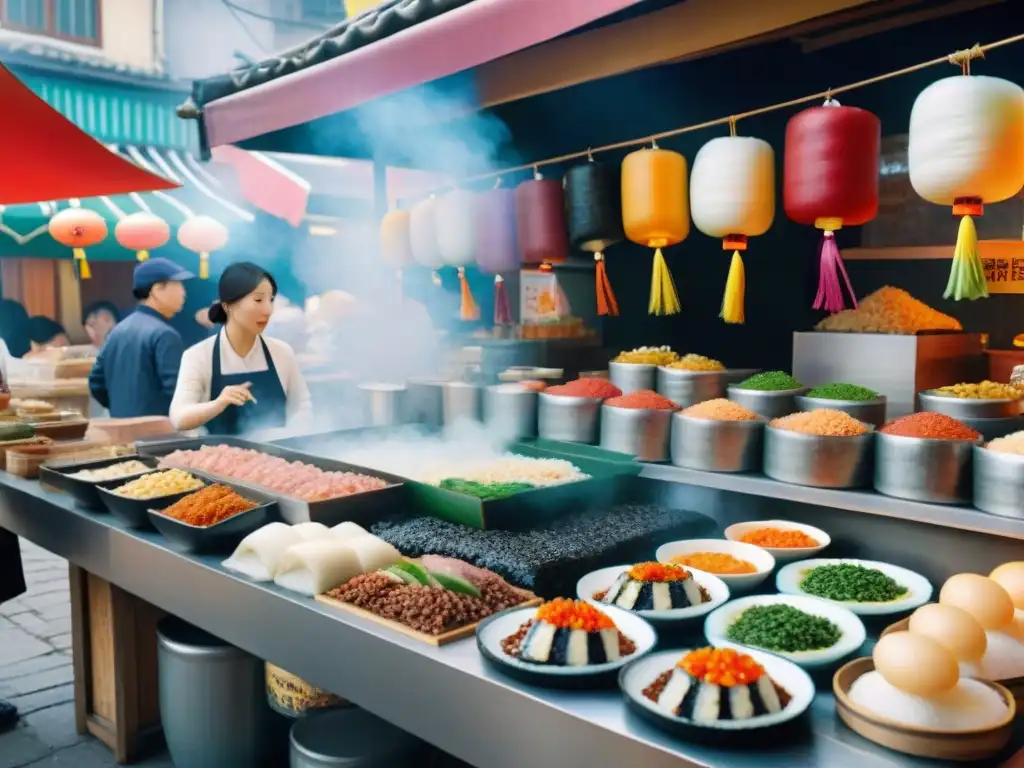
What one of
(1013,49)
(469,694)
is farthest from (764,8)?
(1013,49)

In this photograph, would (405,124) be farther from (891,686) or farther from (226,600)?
(891,686)

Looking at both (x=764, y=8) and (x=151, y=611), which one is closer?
(x=764, y=8)

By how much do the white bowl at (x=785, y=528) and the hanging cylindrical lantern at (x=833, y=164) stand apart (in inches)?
39.6

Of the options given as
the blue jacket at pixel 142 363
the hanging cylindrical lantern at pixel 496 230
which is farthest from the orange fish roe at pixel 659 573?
the blue jacket at pixel 142 363

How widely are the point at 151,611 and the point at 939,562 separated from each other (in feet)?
9.63

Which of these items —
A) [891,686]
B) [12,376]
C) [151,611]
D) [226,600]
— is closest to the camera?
[891,686]

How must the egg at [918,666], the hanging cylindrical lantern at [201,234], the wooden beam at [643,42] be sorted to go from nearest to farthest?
1. the egg at [918,666]
2. the wooden beam at [643,42]
3. the hanging cylindrical lantern at [201,234]

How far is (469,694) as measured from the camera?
1862mm

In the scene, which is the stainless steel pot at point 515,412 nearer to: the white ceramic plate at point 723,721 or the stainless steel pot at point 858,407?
the stainless steel pot at point 858,407

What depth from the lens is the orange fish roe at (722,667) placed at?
160 centimetres

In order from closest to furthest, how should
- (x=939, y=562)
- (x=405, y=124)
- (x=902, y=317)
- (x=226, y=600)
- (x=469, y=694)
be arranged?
(x=469, y=694), (x=939, y=562), (x=226, y=600), (x=902, y=317), (x=405, y=124)

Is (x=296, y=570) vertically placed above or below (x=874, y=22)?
below

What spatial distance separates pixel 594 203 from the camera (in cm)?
350

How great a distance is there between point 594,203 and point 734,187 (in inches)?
28.6
